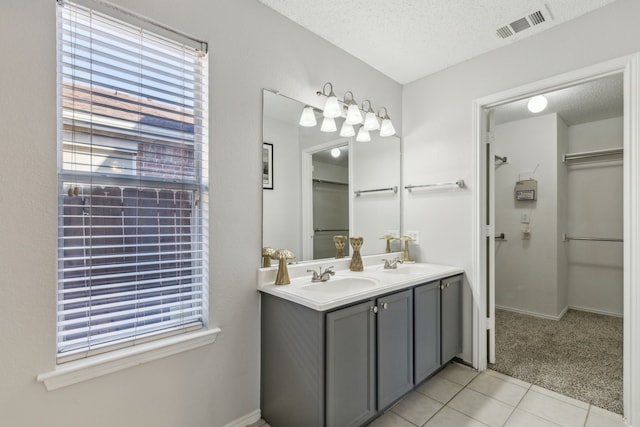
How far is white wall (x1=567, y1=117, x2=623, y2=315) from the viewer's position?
11.7 feet

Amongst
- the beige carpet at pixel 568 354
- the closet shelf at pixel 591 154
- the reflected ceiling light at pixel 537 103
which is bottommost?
the beige carpet at pixel 568 354

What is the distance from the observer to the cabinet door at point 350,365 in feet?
4.78

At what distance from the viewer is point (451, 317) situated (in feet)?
7.59

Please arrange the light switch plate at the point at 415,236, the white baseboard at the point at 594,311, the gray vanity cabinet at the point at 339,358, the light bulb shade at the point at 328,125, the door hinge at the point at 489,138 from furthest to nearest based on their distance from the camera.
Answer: the white baseboard at the point at 594,311, the light switch plate at the point at 415,236, the door hinge at the point at 489,138, the light bulb shade at the point at 328,125, the gray vanity cabinet at the point at 339,358

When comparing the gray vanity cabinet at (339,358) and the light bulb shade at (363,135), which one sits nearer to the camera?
the gray vanity cabinet at (339,358)

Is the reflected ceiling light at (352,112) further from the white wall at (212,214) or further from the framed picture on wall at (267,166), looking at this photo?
the framed picture on wall at (267,166)

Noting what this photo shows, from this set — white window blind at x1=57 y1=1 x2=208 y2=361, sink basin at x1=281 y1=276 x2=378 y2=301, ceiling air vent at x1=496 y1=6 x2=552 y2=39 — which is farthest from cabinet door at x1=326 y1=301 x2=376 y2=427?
ceiling air vent at x1=496 y1=6 x2=552 y2=39

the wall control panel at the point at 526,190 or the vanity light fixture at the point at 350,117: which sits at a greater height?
the vanity light fixture at the point at 350,117

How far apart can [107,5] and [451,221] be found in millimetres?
2531

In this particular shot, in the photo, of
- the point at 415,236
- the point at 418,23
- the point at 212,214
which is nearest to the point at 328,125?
the point at 418,23

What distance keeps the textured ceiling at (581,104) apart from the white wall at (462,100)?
0.55 meters

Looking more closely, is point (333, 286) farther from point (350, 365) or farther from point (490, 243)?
point (490, 243)

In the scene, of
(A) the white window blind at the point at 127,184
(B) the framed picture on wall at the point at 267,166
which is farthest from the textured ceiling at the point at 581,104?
(A) the white window blind at the point at 127,184

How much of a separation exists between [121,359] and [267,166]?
1.20 meters
